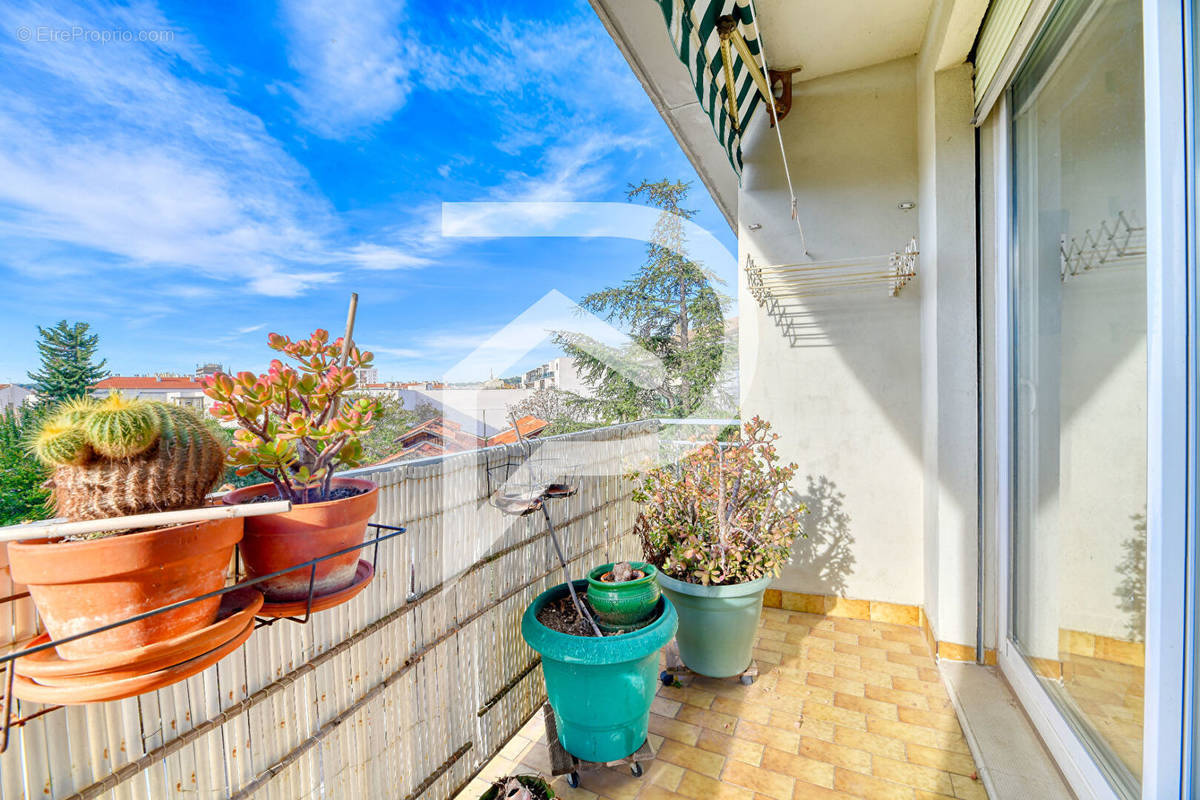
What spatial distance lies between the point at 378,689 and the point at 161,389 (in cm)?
94

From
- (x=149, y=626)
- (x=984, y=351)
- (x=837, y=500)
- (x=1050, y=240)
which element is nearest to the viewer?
(x=149, y=626)

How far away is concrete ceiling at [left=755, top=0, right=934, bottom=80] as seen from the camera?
207 cm

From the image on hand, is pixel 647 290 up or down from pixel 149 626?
up

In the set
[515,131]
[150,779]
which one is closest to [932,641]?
[150,779]

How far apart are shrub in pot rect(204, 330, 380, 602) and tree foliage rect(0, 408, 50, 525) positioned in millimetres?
173

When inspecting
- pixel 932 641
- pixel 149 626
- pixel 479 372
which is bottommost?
pixel 932 641

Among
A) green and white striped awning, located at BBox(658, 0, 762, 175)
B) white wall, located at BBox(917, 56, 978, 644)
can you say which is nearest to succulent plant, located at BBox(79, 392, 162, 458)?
green and white striped awning, located at BBox(658, 0, 762, 175)

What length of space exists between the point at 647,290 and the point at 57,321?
17.8 feet

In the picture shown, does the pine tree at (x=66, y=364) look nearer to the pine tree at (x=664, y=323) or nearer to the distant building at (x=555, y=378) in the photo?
the distant building at (x=555, y=378)

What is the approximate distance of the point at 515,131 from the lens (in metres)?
5.52

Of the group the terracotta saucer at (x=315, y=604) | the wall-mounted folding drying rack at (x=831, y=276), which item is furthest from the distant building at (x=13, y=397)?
the wall-mounted folding drying rack at (x=831, y=276)

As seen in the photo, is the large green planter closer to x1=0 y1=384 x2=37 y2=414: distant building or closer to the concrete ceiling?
x1=0 y1=384 x2=37 y2=414: distant building

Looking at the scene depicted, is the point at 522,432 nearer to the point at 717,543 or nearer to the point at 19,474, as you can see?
the point at 717,543

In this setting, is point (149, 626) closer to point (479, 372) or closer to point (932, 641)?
point (479, 372)
